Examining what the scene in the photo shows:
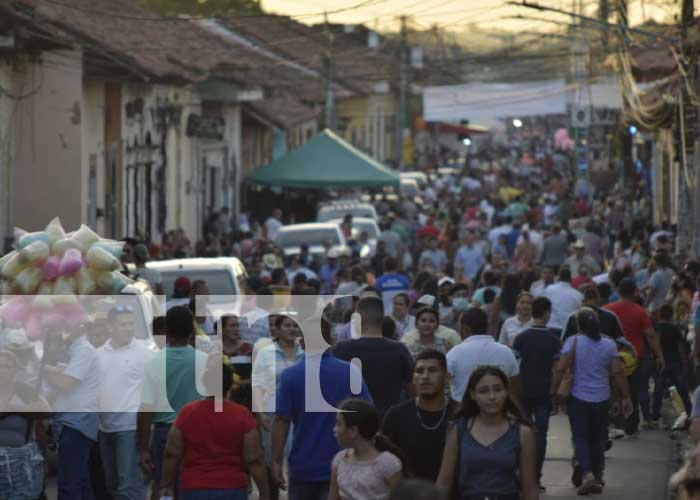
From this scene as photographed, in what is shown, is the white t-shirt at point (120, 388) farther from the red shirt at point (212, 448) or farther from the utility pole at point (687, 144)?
the utility pole at point (687, 144)

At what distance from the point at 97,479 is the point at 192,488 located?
8.79 ft

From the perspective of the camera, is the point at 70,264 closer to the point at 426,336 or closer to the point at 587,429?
the point at 426,336

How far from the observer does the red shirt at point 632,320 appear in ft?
55.0

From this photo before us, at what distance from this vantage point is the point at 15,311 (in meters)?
13.8

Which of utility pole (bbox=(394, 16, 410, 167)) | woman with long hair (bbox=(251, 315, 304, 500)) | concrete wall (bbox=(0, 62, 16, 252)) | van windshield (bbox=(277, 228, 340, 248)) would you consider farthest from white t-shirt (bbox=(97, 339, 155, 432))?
utility pole (bbox=(394, 16, 410, 167))

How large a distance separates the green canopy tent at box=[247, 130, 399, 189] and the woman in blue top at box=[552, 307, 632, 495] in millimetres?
25316

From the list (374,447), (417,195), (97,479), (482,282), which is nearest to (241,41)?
(417,195)

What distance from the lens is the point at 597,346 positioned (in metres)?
13.8

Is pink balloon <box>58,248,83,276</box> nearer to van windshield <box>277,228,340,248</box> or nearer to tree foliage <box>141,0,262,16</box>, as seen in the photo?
van windshield <box>277,228,340,248</box>

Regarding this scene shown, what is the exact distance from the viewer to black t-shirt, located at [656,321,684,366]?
17.4m

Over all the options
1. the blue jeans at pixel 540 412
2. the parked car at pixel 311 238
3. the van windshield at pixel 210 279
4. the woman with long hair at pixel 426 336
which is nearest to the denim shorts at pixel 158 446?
the woman with long hair at pixel 426 336

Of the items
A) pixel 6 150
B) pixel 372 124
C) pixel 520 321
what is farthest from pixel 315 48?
pixel 520 321

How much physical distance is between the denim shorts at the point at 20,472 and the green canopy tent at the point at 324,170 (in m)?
28.8

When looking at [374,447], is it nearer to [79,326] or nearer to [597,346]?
[79,326]
